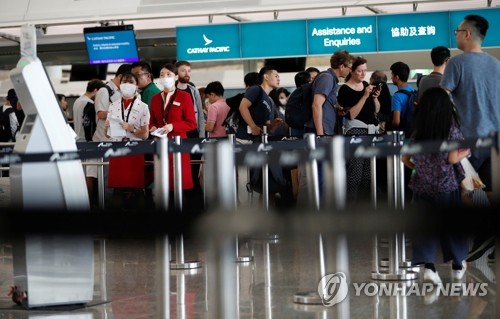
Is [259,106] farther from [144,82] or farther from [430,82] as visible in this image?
[430,82]

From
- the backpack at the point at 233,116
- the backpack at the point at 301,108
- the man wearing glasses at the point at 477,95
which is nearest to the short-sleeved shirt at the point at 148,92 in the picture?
the backpack at the point at 233,116

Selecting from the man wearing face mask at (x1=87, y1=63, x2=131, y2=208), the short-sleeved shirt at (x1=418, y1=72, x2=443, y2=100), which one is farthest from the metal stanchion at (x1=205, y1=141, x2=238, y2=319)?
the man wearing face mask at (x1=87, y1=63, x2=131, y2=208)

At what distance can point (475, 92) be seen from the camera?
25.1 feet

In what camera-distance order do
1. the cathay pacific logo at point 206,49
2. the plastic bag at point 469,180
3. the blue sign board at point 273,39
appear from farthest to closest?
the cathay pacific logo at point 206,49
the blue sign board at point 273,39
the plastic bag at point 469,180

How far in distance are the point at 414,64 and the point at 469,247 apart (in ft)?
29.7

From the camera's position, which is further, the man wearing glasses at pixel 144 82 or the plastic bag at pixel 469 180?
the man wearing glasses at pixel 144 82

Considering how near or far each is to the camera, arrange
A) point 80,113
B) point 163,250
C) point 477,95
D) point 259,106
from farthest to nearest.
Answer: point 80,113, point 259,106, point 477,95, point 163,250

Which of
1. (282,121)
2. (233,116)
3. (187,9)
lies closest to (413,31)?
(187,9)

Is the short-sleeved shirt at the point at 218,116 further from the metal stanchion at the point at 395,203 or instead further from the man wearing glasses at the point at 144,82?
the metal stanchion at the point at 395,203

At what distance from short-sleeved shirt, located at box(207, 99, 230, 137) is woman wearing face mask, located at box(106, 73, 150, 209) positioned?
5.68 feet

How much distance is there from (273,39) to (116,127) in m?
7.03

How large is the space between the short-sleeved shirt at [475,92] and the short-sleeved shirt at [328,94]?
7.72 feet

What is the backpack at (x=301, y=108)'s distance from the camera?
10.3 metres

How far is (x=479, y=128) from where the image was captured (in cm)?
762
